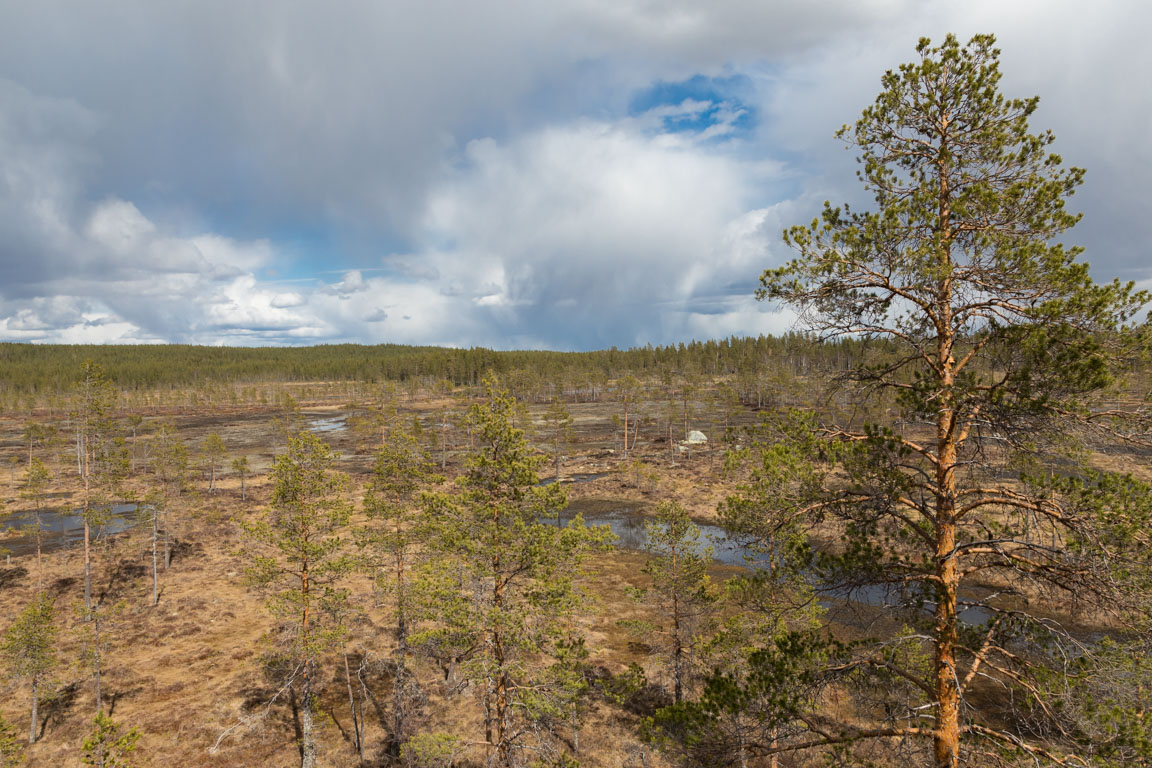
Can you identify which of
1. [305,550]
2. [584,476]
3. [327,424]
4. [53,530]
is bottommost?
[53,530]

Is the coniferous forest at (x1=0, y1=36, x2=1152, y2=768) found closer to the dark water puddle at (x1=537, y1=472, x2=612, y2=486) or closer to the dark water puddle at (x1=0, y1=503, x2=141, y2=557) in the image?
the dark water puddle at (x1=0, y1=503, x2=141, y2=557)

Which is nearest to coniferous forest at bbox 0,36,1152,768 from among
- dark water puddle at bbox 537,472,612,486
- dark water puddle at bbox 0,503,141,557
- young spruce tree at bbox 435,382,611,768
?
young spruce tree at bbox 435,382,611,768

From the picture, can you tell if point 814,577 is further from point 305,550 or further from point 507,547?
point 305,550

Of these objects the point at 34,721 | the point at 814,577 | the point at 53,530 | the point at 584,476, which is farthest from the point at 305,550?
the point at 53,530

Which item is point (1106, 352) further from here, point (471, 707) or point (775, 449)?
point (471, 707)

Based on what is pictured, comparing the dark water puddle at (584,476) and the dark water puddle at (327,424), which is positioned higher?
the dark water puddle at (327,424)

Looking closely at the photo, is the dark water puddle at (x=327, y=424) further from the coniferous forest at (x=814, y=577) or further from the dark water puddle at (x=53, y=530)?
the coniferous forest at (x=814, y=577)

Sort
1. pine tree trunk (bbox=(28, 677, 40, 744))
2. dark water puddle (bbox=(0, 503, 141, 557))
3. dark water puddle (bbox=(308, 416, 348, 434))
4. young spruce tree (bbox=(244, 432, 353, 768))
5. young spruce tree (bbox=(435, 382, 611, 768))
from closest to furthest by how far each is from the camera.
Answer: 1. young spruce tree (bbox=(435, 382, 611, 768))
2. young spruce tree (bbox=(244, 432, 353, 768))
3. pine tree trunk (bbox=(28, 677, 40, 744))
4. dark water puddle (bbox=(0, 503, 141, 557))
5. dark water puddle (bbox=(308, 416, 348, 434))

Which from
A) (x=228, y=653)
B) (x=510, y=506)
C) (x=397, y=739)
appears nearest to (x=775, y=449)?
(x=510, y=506)

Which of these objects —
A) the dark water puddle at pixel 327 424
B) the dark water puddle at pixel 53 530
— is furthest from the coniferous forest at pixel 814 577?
the dark water puddle at pixel 327 424

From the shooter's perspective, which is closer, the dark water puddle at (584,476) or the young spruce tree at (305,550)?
the young spruce tree at (305,550)

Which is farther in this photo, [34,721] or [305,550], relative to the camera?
[34,721]

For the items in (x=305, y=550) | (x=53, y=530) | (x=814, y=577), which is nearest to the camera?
(x=814, y=577)

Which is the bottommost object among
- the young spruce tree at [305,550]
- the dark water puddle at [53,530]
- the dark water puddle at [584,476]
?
the dark water puddle at [53,530]
